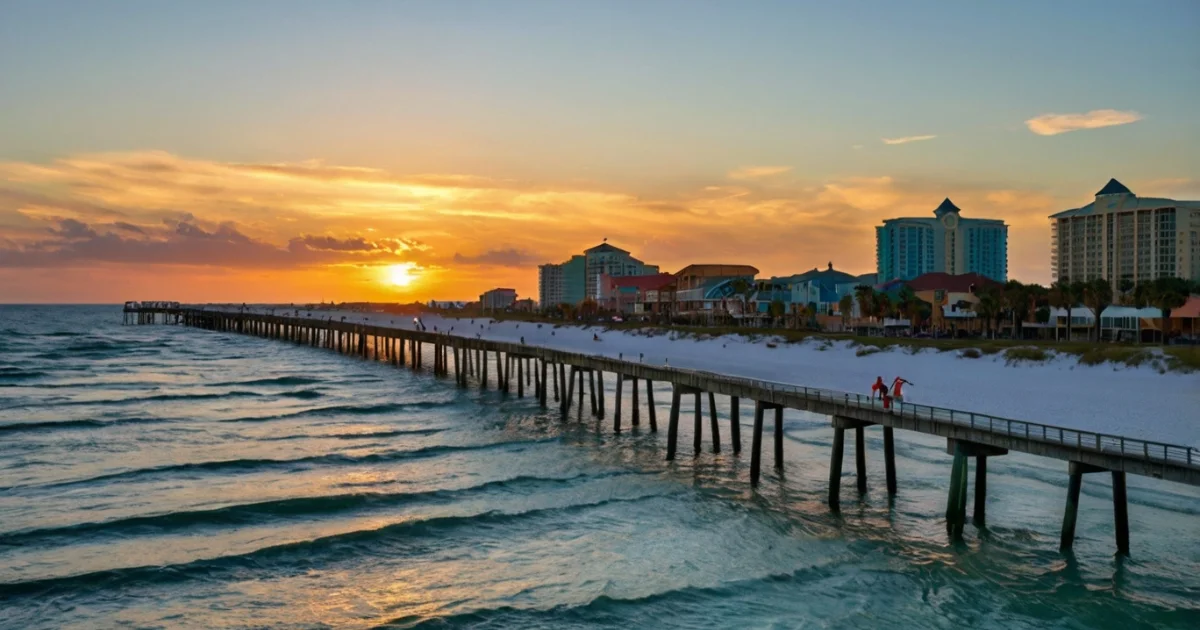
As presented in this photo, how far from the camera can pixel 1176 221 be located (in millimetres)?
116188

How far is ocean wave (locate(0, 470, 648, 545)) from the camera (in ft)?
74.2

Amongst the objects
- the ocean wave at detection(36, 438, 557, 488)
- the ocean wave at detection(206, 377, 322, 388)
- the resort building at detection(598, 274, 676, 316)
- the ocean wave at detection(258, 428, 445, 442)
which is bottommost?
the ocean wave at detection(36, 438, 557, 488)

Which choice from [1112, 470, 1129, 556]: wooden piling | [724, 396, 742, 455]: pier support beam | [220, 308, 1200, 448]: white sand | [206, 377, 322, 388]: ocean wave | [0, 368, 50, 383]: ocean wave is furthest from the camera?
[0, 368, 50, 383]: ocean wave

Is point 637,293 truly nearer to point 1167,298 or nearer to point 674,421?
point 1167,298

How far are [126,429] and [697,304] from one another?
74.1 m

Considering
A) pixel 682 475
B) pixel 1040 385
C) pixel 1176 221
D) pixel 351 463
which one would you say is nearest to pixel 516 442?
pixel 351 463

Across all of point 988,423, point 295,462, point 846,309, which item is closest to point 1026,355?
point 988,423

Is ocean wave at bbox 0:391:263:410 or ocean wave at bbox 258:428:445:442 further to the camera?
ocean wave at bbox 0:391:263:410

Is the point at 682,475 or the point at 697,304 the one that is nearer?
the point at 682,475

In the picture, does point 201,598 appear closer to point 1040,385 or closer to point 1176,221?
point 1040,385

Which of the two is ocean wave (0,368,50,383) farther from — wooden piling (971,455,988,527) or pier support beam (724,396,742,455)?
wooden piling (971,455,988,527)

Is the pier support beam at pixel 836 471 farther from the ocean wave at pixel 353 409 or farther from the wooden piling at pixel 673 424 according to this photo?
the ocean wave at pixel 353 409

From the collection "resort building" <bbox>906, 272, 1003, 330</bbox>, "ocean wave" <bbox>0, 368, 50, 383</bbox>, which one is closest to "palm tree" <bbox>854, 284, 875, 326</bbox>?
"resort building" <bbox>906, 272, 1003, 330</bbox>

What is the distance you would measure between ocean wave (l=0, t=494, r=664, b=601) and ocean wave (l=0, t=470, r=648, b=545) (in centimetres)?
261
